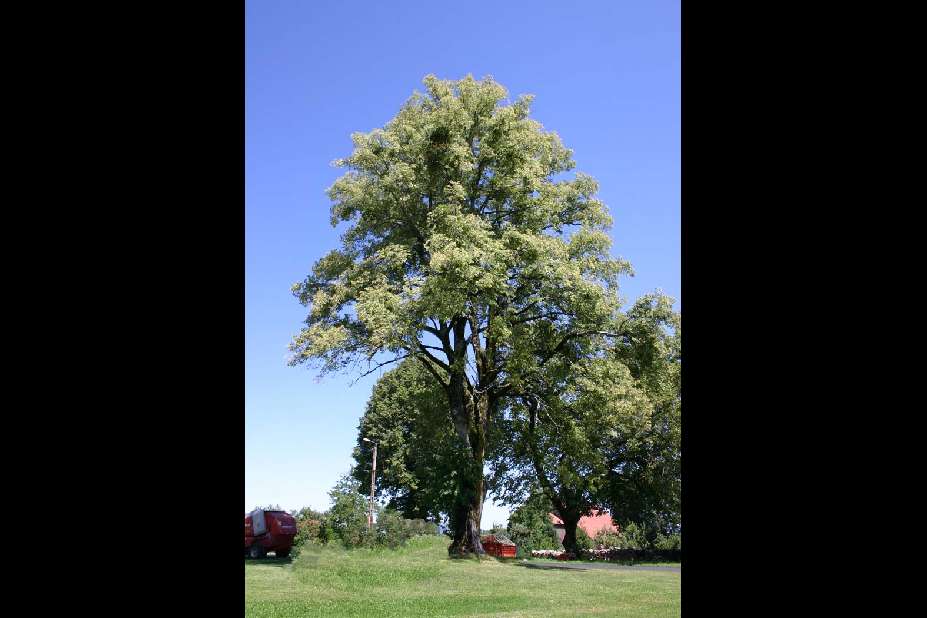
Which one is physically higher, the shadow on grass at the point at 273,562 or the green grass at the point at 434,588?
the green grass at the point at 434,588

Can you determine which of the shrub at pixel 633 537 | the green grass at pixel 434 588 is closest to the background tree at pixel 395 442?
the shrub at pixel 633 537

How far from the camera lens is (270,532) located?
19594mm

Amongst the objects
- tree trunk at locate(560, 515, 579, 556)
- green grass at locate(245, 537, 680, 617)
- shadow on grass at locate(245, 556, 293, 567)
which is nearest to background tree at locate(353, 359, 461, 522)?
tree trunk at locate(560, 515, 579, 556)

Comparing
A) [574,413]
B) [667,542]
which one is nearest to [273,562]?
[574,413]

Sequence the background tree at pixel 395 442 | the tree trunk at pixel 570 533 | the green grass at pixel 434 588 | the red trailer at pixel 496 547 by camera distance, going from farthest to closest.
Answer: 1. the background tree at pixel 395 442
2. the tree trunk at pixel 570 533
3. the red trailer at pixel 496 547
4. the green grass at pixel 434 588

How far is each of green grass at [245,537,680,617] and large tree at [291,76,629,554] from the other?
109 inches

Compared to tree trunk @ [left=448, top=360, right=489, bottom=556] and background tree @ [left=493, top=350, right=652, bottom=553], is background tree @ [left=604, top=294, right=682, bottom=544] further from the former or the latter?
tree trunk @ [left=448, top=360, right=489, bottom=556]

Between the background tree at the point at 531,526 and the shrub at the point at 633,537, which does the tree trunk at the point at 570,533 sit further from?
the shrub at the point at 633,537

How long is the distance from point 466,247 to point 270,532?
9.12 meters

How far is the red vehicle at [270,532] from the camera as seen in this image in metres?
19.5

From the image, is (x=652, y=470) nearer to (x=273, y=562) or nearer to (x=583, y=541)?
(x=583, y=541)

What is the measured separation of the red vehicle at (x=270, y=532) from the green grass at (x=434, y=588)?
69.8 inches
